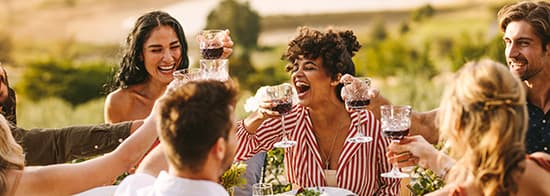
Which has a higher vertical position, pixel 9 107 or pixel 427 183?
pixel 9 107

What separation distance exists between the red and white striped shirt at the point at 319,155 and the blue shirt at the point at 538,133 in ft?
2.22

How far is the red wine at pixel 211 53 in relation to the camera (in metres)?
4.24

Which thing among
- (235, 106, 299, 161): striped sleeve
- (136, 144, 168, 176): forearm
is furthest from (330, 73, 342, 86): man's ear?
(136, 144, 168, 176): forearm

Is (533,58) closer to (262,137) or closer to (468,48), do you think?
(262,137)

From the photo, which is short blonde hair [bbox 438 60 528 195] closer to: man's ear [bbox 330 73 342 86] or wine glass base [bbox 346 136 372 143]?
wine glass base [bbox 346 136 372 143]

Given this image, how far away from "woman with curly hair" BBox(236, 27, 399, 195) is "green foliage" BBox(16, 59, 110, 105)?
7.03m

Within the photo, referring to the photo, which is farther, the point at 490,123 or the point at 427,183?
the point at 427,183

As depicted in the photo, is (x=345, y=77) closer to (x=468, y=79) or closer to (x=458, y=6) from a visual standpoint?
(x=468, y=79)

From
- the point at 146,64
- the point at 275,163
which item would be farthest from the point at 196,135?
the point at 275,163

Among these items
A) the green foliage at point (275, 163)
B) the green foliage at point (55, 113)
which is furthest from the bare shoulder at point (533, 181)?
the green foliage at point (55, 113)

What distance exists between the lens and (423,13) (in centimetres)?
1183

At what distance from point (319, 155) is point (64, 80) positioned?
755cm

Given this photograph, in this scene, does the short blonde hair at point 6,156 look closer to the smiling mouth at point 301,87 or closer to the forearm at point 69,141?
the forearm at point 69,141

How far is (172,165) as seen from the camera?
2.86m
